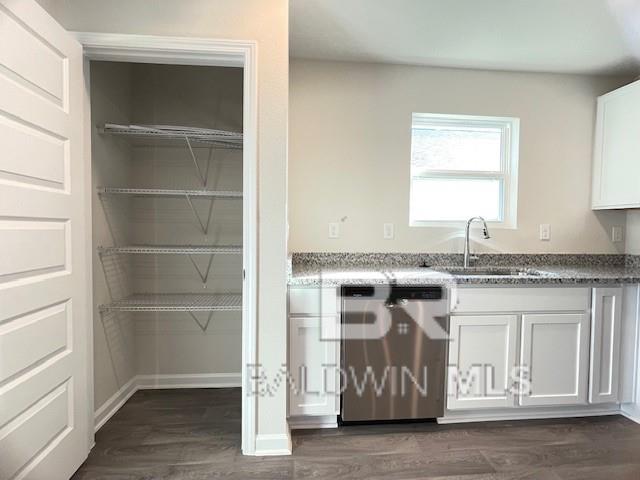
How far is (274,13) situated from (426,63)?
4.01ft

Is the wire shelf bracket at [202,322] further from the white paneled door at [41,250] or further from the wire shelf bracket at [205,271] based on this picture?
the white paneled door at [41,250]

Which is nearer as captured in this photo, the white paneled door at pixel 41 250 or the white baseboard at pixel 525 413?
the white paneled door at pixel 41 250

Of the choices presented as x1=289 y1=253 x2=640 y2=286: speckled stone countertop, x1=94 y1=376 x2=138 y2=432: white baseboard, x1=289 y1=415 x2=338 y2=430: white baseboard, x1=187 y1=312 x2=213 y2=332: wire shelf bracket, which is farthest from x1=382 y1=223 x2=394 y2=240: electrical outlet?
x1=94 y1=376 x2=138 y2=432: white baseboard

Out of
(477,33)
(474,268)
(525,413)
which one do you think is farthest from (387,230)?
(525,413)

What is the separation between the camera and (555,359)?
204 cm

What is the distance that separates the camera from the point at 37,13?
4.39 feet

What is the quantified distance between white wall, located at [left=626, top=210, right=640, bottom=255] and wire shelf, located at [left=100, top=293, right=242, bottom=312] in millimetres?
2828

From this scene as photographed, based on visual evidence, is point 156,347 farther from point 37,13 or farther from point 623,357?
point 623,357

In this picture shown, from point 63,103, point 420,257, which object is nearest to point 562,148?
point 420,257

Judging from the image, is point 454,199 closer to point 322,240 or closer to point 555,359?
point 322,240

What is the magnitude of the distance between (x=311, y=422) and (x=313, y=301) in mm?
725

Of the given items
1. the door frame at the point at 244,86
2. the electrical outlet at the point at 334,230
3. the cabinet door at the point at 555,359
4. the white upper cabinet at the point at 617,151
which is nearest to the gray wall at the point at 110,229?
the door frame at the point at 244,86

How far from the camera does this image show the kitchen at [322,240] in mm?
1532

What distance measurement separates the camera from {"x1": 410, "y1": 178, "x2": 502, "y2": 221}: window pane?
8.57ft
